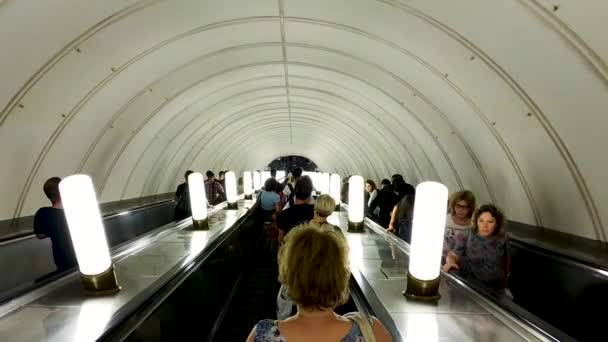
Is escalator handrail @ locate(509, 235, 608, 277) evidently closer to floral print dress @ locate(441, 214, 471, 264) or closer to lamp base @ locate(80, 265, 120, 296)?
floral print dress @ locate(441, 214, 471, 264)

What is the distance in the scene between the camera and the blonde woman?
1731 mm

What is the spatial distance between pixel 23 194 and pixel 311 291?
6762 mm

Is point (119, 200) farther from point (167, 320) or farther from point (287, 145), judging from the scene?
point (287, 145)

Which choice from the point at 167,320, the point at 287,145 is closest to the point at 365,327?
the point at 167,320

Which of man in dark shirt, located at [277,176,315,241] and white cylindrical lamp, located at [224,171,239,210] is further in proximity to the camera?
white cylindrical lamp, located at [224,171,239,210]

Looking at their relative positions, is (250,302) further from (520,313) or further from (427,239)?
(520,313)

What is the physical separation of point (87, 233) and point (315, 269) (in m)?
2.04

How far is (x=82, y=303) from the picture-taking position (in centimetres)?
299

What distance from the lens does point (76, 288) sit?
3305 mm

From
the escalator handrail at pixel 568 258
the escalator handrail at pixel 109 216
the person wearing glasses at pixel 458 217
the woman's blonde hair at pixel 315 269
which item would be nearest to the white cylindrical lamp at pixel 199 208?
the escalator handrail at pixel 109 216

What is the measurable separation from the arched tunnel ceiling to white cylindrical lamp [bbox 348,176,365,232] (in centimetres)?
224

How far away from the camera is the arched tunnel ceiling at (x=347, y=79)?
452 centimetres

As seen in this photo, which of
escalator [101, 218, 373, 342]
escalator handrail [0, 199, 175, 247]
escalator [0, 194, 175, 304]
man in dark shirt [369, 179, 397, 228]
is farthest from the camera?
man in dark shirt [369, 179, 397, 228]

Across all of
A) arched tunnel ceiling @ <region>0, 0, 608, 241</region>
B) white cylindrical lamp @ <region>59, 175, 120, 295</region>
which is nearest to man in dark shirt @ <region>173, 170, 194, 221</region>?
arched tunnel ceiling @ <region>0, 0, 608, 241</region>
